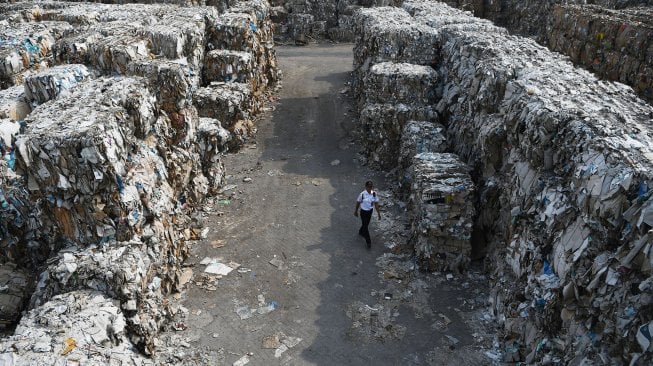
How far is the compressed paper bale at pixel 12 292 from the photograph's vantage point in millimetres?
5863

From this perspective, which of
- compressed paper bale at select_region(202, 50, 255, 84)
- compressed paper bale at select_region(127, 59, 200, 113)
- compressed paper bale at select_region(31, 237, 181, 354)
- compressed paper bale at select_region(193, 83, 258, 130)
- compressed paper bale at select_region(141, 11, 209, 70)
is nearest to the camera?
compressed paper bale at select_region(31, 237, 181, 354)

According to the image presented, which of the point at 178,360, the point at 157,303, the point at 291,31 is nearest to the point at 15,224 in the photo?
the point at 157,303

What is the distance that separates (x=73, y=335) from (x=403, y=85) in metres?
8.22

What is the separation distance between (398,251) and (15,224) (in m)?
5.91

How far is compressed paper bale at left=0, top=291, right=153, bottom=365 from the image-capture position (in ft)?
14.7

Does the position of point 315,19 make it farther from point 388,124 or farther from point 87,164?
point 87,164

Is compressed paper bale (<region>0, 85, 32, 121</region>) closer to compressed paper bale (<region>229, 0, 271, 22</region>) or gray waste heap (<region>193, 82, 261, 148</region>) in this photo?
gray waste heap (<region>193, 82, 261, 148</region>)

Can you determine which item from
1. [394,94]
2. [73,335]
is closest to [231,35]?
[394,94]

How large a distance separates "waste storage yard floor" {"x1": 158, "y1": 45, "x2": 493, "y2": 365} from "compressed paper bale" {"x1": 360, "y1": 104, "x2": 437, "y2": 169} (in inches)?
21.1

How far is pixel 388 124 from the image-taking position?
10359 mm

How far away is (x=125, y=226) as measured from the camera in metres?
5.88

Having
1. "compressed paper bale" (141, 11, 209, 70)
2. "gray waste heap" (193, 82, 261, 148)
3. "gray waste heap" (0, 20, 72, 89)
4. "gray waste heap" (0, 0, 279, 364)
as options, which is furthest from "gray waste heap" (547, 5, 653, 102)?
"gray waste heap" (0, 20, 72, 89)

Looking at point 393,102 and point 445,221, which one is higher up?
point 393,102

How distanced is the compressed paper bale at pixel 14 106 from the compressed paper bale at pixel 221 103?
4117mm
